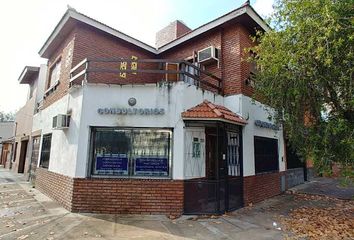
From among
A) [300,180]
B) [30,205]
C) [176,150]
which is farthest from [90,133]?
[300,180]

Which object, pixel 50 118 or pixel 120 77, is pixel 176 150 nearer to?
pixel 120 77

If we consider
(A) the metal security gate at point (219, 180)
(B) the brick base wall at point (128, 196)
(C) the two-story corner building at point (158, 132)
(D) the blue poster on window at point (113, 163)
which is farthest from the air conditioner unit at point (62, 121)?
(A) the metal security gate at point (219, 180)

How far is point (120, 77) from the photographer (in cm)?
1078

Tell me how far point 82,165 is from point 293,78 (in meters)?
6.44

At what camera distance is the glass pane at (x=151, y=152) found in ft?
24.4

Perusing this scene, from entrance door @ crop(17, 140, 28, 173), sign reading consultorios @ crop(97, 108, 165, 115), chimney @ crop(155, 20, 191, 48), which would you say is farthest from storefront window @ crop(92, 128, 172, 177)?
entrance door @ crop(17, 140, 28, 173)

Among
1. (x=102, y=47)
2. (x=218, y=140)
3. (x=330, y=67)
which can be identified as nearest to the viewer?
(x=330, y=67)

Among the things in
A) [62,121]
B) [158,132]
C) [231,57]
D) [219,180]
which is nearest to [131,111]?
[158,132]

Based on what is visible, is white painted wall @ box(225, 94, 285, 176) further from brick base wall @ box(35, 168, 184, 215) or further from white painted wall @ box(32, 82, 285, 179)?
brick base wall @ box(35, 168, 184, 215)

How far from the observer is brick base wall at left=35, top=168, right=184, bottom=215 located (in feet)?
23.5

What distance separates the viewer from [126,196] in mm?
7223

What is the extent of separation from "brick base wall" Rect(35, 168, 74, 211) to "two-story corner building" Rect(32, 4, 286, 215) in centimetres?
4

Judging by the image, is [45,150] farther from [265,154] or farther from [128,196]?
[265,154]

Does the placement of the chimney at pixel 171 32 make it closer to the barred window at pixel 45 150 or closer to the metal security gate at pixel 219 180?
the metal security gate at pixel 219 180
